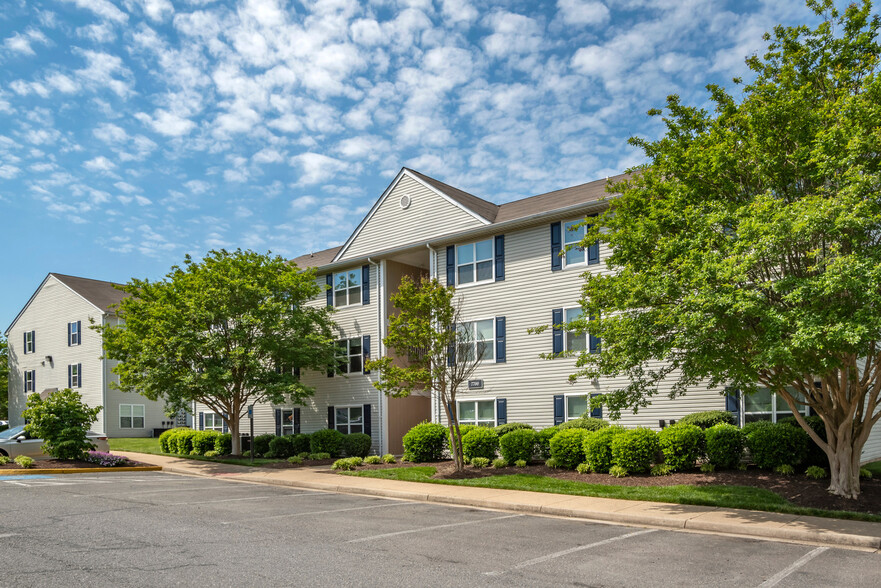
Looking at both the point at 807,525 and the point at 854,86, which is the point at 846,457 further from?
the point at 854,86

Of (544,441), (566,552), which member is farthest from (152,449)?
(566,552)

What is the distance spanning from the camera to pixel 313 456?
82.6 ft

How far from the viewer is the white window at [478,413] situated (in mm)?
24047

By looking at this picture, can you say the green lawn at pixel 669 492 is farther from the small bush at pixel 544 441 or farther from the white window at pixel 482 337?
the white window at pixel 482 337

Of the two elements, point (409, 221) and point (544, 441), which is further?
point (409, 221)

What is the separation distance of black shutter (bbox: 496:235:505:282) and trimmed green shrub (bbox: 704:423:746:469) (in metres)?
9.72

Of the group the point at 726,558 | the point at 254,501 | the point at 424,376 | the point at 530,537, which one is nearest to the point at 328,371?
the point at 424,376

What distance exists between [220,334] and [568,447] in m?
14.1

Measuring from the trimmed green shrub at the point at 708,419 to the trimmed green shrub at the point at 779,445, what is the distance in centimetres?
186

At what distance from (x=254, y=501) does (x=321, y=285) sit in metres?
16.4

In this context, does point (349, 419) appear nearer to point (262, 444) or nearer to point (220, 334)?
point (262, 444)

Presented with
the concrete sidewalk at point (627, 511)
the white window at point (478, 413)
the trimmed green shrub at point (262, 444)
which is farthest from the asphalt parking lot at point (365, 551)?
the trimmed green shrub at point (262, 444)

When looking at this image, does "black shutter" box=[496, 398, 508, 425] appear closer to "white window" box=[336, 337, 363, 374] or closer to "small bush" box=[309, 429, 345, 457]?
"small bush" box=[309, 429, 345, 457]

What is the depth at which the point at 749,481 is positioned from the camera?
15.1 m
